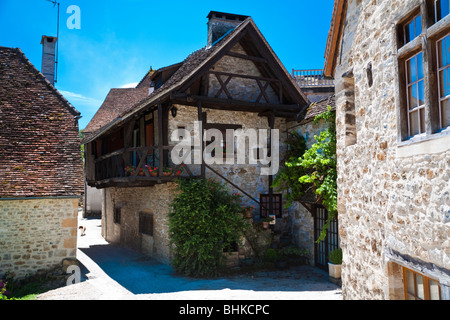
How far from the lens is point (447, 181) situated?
367 cm

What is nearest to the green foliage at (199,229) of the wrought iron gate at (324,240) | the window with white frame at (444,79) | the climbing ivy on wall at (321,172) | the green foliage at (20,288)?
the climbing ivy on wall at (321,172)

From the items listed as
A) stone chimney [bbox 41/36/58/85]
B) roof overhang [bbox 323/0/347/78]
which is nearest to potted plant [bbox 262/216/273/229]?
roof overhang [bbox 323/0/347/78]

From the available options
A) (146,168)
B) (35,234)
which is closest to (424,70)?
(146,168)

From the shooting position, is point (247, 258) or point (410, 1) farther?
point (247, 258)

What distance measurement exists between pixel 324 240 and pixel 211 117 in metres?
5.43

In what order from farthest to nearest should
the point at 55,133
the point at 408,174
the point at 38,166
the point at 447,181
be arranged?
the point at 55,133
the point at 38,166
the point at 408,174
the point at 447,181

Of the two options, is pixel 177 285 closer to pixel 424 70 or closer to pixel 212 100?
pixel 212 100

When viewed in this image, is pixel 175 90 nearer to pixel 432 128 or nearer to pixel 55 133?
pixel 55 133

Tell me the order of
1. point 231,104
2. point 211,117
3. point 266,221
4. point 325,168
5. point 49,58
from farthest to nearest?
1. point 49,58
2. point 211,117
3. point 266,221
4. point 231,104
5. point 325,168

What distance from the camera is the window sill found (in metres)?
3.72

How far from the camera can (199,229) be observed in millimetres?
11156

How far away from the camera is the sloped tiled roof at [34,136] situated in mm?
10492

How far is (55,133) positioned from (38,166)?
1436mm
